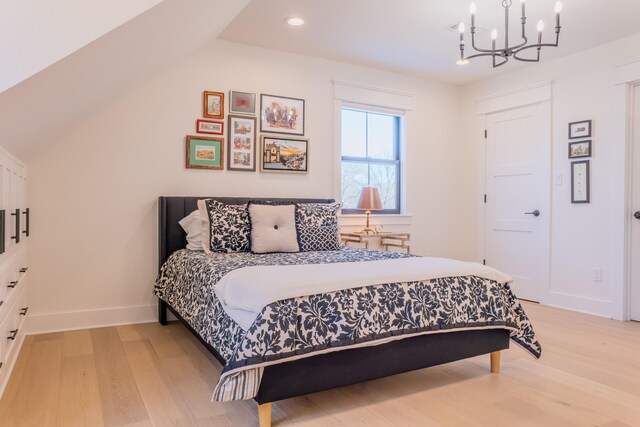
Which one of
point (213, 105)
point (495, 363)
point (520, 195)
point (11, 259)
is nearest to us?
point (11, 259)

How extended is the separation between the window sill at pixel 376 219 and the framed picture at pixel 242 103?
1314mm

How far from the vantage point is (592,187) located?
394 cm

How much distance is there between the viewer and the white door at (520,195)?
14.2 feet

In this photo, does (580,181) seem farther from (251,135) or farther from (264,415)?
(264,415)

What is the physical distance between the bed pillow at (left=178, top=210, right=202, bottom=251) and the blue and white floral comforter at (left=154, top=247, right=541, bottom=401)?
1.63ft

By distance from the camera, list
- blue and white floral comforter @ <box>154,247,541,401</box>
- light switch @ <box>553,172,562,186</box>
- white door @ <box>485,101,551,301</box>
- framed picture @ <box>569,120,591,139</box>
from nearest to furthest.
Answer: blue and white floral comforter @ <box>154,247,541,401</box>, framed picture @ <box>569,120,591,139</box>, light switch @ <box>553,172,562,186</box>, white door @ <box>485,101,551,301</box>

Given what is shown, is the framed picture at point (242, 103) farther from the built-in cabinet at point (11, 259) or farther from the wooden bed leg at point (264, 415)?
the wooden bed leg at point (264, 415)

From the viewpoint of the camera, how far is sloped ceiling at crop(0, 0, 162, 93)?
4.59 ft

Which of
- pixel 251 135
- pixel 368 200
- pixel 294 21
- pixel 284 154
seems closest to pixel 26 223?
pixel 251 135

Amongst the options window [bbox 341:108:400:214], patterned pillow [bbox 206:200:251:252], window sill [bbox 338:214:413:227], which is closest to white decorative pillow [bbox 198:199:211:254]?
patterned pillow [bbox 206:200:251:252]

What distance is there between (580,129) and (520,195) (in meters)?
0.86

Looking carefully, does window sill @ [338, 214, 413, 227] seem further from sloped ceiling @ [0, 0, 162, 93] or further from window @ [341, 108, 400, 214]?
sloped ceiling @ [0, 0, 162, 93]

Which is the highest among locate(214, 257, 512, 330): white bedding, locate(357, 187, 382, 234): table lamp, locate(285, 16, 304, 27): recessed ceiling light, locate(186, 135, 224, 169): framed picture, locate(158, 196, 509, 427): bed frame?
locate(285, 16, 304, 27): recessed ceiling light

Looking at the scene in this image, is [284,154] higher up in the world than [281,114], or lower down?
lower down
